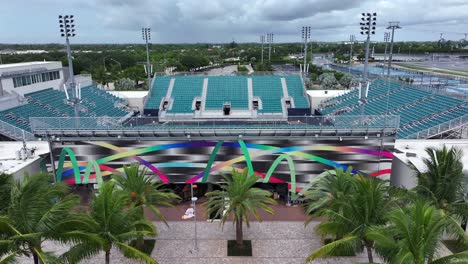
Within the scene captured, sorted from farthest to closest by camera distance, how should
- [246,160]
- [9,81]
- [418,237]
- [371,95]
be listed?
[371,95] → [9,81] → [246,160] → [418,237]

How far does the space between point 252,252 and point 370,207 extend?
23.7 ft

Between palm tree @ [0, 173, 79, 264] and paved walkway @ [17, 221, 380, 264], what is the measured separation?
6656 mm

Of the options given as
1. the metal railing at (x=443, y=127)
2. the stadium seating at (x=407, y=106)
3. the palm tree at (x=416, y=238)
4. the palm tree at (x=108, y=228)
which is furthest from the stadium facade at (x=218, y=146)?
the palm tree at (x=416, y=238)

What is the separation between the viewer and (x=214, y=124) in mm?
20422

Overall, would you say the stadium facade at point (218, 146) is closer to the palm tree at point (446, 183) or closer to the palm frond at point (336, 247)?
the palm tree at point (446, 183)

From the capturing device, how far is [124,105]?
4297 cm

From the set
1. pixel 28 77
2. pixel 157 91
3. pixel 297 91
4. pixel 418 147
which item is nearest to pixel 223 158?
pixel 418 147

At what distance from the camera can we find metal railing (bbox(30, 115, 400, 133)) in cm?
1962

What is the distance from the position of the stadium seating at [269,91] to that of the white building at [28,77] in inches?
1047

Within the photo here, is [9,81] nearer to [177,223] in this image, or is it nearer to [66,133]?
[66,133]

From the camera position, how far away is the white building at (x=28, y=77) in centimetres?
3266

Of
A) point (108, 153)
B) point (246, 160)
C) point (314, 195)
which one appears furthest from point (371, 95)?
point (108, 153)

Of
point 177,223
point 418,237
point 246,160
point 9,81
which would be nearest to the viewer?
point 418,237

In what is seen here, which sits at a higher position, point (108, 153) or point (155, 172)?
point (108, 153)
